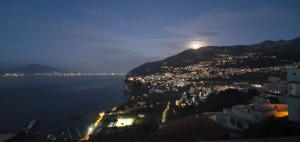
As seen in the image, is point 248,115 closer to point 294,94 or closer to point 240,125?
point 240,125

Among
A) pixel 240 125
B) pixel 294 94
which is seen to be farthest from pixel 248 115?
pixel 294 94

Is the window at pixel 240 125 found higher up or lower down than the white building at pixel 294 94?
lower down

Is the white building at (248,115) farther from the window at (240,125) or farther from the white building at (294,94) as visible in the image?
the white building at (294,94)

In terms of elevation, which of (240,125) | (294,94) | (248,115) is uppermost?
(294,94)

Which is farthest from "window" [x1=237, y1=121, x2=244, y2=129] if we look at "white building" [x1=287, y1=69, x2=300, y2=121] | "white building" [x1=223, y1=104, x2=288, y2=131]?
"white building" [x1=287, y1=69, x2=300, y2=121]

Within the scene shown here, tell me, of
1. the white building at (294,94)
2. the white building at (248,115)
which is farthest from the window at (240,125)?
the white building at (294,94)

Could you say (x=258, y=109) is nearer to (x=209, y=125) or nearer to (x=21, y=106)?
(x=209, y=125)

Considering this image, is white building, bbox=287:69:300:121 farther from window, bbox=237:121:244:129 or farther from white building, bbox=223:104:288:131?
window, bbox=237:121:244:129

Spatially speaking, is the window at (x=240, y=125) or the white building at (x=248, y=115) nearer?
the white building at (x=248, y=115)
